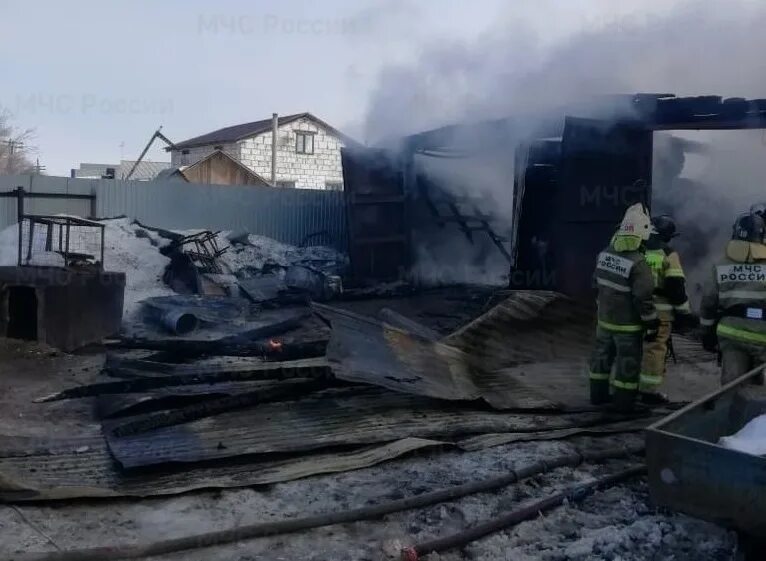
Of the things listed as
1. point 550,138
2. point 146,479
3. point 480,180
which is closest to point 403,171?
point 480,180

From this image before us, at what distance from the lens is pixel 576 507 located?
4.54 meters

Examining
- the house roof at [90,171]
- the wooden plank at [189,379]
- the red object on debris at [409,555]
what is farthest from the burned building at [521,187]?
the house roof at [90,171]

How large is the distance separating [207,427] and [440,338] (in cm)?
289

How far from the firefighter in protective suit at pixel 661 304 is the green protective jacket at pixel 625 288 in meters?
0.23

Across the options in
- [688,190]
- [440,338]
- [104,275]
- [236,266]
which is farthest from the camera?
[236,266]

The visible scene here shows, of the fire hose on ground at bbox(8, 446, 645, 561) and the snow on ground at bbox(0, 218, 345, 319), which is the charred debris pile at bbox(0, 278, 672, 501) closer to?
the fire hose on ground at bbox(8, 446, 645, 561)

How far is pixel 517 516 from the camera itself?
425cm

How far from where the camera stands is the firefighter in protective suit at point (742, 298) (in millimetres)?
5207

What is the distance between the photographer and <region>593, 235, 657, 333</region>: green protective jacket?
241 inches

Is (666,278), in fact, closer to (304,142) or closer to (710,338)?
(710,338)

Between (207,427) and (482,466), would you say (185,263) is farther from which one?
(482,466)

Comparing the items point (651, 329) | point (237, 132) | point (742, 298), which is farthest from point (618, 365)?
point (237, 132)

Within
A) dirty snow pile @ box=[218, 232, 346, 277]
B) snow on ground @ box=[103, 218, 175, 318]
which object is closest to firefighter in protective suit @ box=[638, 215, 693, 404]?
snow on ground @ box=[103, 218, 175, 318]

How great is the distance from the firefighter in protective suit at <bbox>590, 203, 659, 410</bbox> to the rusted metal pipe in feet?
4.50
